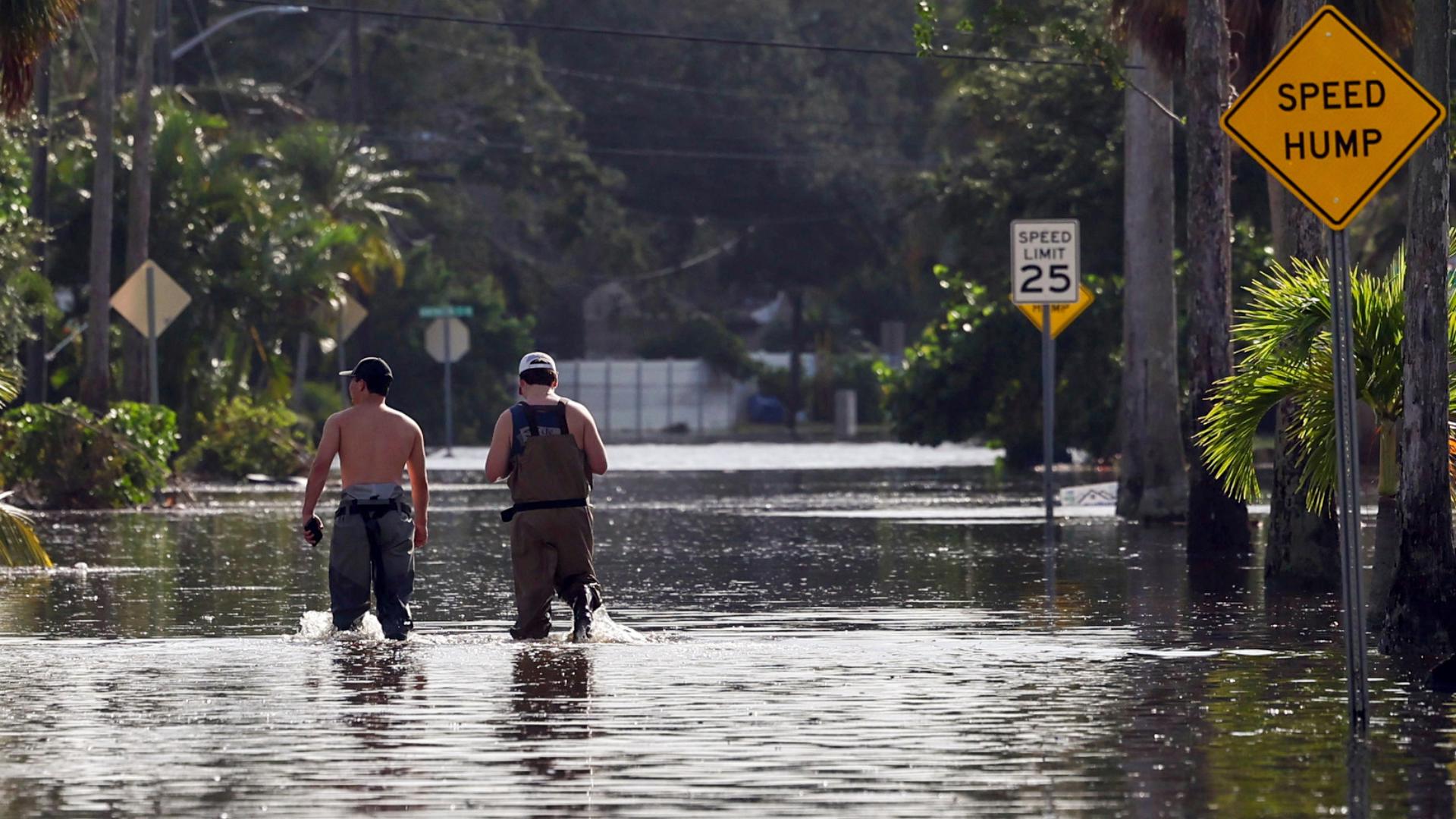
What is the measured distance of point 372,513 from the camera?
15109 mm

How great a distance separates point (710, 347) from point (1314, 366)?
7127 centimetres

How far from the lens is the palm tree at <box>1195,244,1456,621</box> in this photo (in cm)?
1573

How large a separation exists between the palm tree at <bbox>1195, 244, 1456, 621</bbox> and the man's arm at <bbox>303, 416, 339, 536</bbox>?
5.03 meters

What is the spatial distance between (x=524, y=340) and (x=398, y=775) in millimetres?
66630

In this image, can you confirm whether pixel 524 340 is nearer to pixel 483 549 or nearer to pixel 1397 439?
pixel 483 549

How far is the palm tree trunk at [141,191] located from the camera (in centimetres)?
4072

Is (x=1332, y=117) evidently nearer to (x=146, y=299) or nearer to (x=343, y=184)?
(x=146, y=299)

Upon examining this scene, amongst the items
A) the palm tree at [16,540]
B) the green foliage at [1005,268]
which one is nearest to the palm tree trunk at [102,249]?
the green foliage at [1005,268]

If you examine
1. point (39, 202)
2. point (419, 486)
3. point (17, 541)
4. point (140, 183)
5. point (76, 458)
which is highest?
point (140, 183)

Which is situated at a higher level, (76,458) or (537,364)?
(537,364)

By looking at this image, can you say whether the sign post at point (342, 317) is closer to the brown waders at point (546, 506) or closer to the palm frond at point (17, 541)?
the palm frond at point (17, 541)

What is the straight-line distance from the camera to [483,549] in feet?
82.7

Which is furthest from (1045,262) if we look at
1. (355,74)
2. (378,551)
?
(355,74)

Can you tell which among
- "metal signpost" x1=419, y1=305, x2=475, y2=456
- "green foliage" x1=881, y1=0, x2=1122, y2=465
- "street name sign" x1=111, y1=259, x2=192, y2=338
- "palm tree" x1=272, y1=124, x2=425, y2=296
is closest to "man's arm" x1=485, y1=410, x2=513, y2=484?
Result: "street name sign" x1=111, y1=259, x2=192, y2=338
